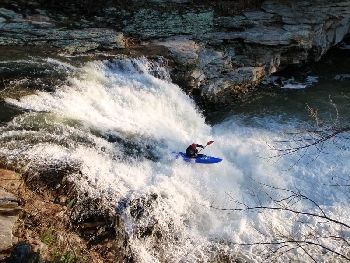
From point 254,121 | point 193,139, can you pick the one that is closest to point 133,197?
point 193,139

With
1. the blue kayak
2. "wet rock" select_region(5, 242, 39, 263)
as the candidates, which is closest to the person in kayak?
Answer: the blue kayak

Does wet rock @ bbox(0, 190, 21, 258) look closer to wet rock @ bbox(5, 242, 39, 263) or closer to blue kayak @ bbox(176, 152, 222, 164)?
wet rock @ bbox(5, 242, 39, 263)

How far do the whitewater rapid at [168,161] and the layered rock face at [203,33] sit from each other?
1.06m

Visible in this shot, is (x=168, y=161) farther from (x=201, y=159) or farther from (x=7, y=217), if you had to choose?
(x=7, y=217)

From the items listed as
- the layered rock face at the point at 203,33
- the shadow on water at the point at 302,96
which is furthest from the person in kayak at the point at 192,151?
the layered rock face at the point at 203,33

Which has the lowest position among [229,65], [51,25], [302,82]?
[302,82]

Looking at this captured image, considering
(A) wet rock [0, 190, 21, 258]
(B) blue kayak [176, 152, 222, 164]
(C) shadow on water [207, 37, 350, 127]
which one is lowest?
(C) shadow on water [207, 37, 350, 127]

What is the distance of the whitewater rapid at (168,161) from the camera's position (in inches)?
249

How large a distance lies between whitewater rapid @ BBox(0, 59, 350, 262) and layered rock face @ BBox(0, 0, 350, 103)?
1.06m

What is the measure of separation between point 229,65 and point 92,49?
11.5 feet

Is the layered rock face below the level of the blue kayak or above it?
above

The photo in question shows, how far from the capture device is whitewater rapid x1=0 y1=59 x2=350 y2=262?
20.8 feet

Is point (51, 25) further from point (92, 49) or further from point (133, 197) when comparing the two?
point (133, 197)

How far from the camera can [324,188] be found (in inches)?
320
